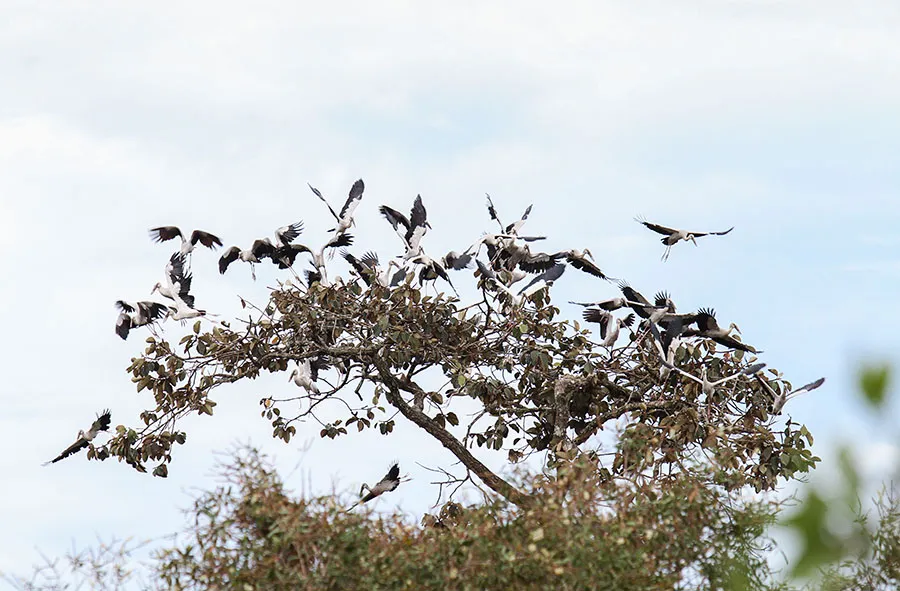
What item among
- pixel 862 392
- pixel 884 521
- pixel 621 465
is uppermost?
pixel 621 465

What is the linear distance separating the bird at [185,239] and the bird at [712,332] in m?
4.26

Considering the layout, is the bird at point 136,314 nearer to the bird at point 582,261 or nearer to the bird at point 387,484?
the bird at point 387,484

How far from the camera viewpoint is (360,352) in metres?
8.53

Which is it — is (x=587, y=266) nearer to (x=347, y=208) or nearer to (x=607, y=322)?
(x=607, y=322)

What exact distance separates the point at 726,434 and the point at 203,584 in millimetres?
4413

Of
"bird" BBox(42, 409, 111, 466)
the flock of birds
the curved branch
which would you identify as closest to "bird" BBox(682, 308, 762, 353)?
the flock of birds

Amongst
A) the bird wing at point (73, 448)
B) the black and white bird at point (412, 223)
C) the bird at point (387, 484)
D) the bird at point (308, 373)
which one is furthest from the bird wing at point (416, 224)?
the bird wing at point (73, 448)

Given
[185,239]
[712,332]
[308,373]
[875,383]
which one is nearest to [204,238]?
[185,239]

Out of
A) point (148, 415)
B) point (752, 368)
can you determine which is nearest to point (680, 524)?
point (752, 368)

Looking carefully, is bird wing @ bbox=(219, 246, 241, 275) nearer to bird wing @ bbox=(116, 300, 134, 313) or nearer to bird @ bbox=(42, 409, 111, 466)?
bird wing @ bbox=(116, 300, 134, 313)

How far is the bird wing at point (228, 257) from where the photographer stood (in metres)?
8.78

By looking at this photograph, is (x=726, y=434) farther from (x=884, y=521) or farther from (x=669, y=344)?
(x=884, y=521)

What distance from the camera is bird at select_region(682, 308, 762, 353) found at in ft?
26.1

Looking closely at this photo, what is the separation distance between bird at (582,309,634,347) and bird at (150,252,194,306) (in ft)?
11.6
